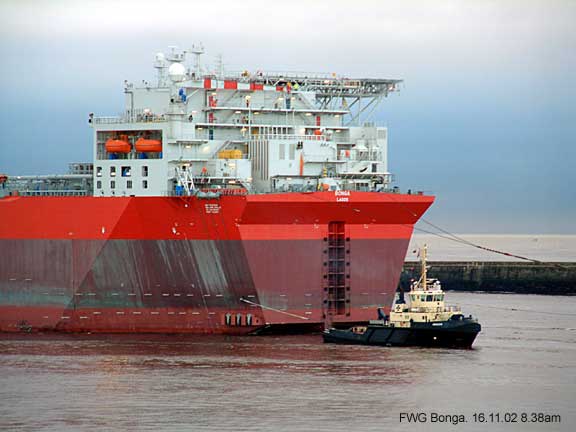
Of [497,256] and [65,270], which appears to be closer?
[65,270]

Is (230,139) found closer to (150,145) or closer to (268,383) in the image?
(150,145)

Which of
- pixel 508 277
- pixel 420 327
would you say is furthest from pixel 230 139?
pixel 508 277

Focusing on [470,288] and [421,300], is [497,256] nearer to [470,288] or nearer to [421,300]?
[470,288]

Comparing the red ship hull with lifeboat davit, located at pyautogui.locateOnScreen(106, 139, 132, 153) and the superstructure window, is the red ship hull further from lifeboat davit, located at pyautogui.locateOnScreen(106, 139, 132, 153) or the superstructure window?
the superstructure window

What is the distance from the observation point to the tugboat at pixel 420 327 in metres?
47.0

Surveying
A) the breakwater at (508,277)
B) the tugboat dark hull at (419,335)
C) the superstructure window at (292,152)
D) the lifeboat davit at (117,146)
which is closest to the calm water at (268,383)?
the tugboat dark hull at (419,335)

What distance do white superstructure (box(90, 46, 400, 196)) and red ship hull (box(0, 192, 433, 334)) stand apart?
1.27 m

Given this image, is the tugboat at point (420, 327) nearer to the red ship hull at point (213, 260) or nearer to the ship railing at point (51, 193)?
the red ship hull at point (213, 260)

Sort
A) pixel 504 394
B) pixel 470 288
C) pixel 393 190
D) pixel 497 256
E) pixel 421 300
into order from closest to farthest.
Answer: pixel 504 394
pixel 421 300
pixel 393 190
pixel 470 288
pixel 497 256

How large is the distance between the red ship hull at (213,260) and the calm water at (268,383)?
1.17 m

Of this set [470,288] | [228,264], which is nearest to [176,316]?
[228,264]

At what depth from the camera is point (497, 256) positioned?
160 meters

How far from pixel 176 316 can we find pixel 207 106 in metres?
7.23

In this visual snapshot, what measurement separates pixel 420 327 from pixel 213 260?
6892mm
